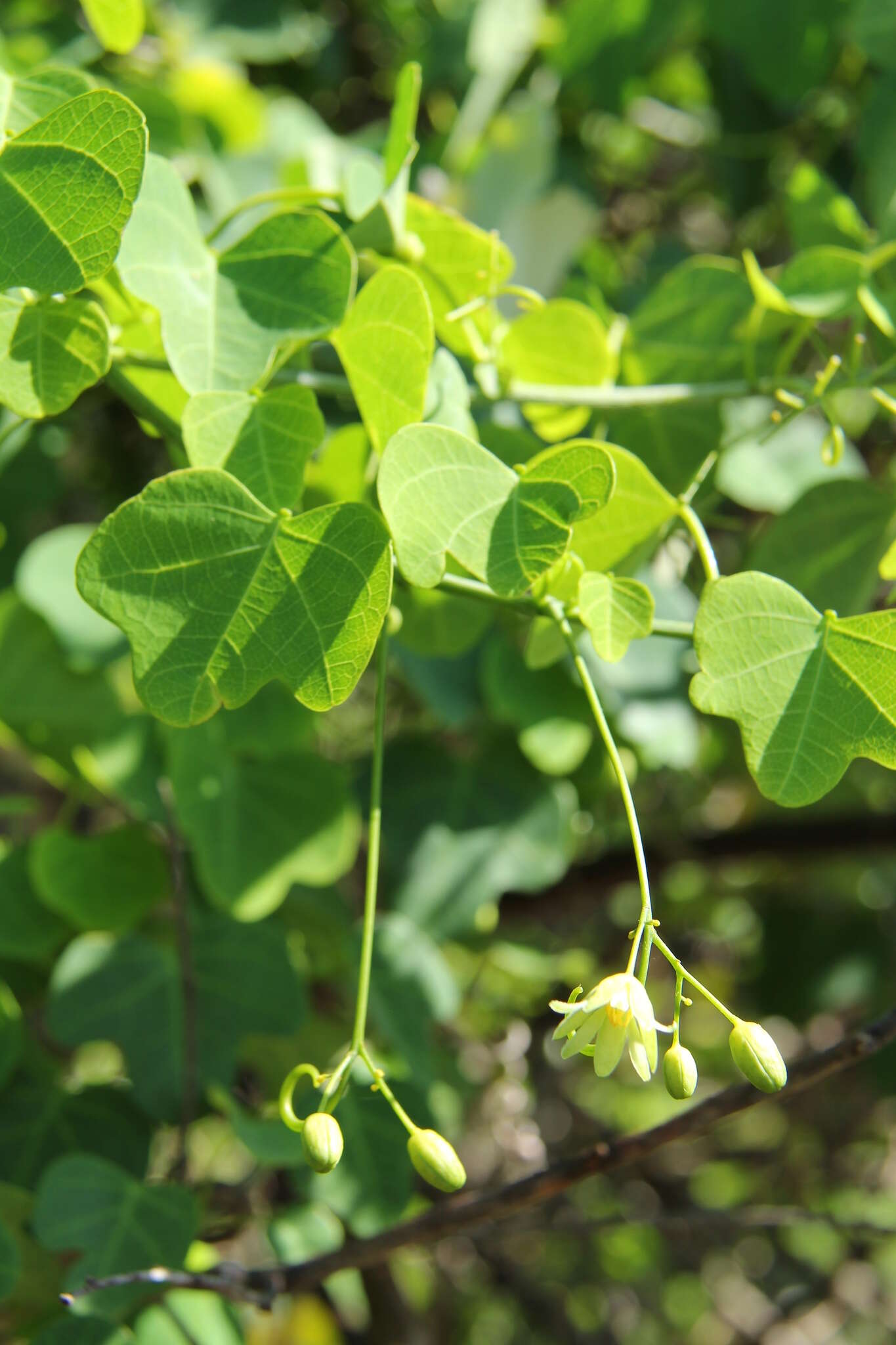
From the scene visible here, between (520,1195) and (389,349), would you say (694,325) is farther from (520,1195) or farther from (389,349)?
(520,1195)

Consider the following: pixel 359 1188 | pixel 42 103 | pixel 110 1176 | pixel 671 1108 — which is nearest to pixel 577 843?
pixel 359 1188

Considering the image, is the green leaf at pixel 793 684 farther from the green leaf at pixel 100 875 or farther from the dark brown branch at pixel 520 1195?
the green leaf at pixel 100 875

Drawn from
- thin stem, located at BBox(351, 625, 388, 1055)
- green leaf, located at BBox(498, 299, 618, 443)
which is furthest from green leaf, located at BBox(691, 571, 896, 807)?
green leaf, located at BBox(498, 299, 618, 443)

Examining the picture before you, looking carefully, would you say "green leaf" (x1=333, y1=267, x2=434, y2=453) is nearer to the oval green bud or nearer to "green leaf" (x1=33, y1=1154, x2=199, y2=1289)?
the oval green bud

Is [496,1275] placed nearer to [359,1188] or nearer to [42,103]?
[359,1188]

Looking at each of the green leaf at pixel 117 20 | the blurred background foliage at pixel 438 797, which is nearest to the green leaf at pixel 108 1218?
the blurred background foliage at pixel 438 797

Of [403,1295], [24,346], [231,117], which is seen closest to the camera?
[24,346]
